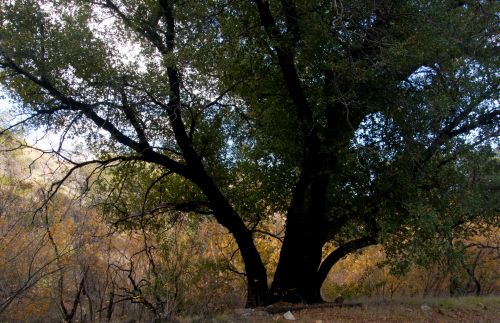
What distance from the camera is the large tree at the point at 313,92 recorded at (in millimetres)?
8023

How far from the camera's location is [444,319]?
31.6 feet

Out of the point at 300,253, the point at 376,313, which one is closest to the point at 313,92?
the point at 300,253

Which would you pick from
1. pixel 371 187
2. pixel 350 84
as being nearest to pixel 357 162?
pixel 371 187

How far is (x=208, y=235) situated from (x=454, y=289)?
10.1 metres

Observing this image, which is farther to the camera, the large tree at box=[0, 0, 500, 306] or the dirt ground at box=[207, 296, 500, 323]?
the dirt ground at box=[207, 296, 500, 323]

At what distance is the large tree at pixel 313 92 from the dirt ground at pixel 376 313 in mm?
1019

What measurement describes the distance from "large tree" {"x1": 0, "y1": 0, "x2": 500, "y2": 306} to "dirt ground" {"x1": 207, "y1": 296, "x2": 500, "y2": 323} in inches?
40.1

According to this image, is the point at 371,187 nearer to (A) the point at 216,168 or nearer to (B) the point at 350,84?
(B) the point at 350,84

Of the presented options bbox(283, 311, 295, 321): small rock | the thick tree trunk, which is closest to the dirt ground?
bbox(283, 311, 295, 321): small rock

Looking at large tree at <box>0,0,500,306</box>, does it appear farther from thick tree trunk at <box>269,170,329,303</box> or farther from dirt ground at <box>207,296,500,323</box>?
dirt ground at <box>207,296,500,323</box>

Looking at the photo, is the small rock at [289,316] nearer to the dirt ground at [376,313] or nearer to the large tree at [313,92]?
the dirt ground at [376,313]

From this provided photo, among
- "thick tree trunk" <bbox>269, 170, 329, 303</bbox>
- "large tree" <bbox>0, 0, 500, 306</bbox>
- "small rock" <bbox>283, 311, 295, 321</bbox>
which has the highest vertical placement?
"large tree" <bbox>0, 0, 500, 306</bbox>

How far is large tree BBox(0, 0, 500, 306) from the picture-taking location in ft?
26.3

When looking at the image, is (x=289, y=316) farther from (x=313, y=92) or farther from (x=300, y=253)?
(x=313, y=92)
